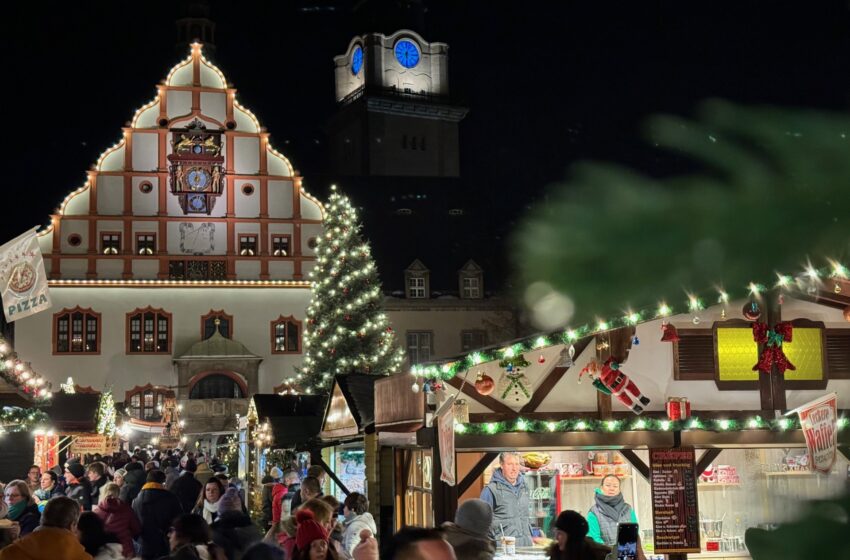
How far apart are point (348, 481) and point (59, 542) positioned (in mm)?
9898

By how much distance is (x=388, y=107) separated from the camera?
56.4 metres

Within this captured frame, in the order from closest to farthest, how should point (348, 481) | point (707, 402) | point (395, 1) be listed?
point (707, 402)
point (348, 481)
point (395, 1)

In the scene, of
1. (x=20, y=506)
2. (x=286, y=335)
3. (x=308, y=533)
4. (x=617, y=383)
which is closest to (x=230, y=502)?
(x=308, y=533)

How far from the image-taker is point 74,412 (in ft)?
71.7

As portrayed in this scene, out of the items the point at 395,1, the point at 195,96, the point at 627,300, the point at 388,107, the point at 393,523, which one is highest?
the point at 395,1

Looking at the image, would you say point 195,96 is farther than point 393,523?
Yes

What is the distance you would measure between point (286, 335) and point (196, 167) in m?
7.05

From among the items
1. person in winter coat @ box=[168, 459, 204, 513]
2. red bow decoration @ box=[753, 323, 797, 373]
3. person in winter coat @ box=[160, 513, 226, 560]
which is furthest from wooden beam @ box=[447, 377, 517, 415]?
person in winter coat @ box=[168, 459, 204, 513]

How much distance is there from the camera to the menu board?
33.1 ft

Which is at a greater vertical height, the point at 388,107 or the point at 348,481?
the point at 388,107

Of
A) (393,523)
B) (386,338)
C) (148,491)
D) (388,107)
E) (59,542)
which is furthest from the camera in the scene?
(388,107)

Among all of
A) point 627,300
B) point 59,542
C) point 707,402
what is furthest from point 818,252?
point 707,402

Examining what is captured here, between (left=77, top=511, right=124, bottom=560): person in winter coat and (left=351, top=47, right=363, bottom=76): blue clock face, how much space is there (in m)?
52.5

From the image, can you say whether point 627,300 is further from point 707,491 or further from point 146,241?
point 146,241
